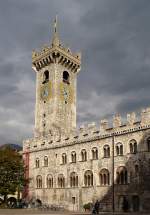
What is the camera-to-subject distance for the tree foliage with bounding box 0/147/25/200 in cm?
5000

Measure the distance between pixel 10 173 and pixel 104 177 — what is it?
1505cm

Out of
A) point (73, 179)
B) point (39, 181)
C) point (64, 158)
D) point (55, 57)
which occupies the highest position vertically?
point (55, 57)

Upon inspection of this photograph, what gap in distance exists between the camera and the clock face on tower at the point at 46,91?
68.4 m

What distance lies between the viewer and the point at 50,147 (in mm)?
57375

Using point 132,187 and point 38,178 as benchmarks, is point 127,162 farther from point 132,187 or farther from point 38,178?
point 38,178

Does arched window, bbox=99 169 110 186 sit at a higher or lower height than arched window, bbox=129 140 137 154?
lower

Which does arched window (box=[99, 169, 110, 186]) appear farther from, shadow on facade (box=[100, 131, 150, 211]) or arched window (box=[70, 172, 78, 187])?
arched window (box=[70, 172, 78, 187])

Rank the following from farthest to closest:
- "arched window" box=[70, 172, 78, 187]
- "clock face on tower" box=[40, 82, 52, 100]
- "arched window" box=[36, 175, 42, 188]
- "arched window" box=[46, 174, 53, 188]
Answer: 1. "clock face on tower" box=[40, 82, 52, 100]
2. "arched window" box=[36, 175, 42, 188]
3. "arched window" box=[46, 174, 53, 188]
4. "arched window" box=[70, 172, 78, 187]

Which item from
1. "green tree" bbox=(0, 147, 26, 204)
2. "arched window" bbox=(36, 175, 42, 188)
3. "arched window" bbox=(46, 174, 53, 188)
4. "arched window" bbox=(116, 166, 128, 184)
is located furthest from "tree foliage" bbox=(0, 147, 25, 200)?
"arched window" bbox=(116, 166, 128, 184)

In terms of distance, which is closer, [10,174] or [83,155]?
[10,174]

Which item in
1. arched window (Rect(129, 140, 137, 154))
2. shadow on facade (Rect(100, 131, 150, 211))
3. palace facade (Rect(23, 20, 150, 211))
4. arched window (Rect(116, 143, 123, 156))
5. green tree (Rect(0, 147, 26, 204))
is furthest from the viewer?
green tree (Rect(0, 147, 26, 204))

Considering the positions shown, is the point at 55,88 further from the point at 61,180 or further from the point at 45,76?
the point at 61,180

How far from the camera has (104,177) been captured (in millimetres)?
47625

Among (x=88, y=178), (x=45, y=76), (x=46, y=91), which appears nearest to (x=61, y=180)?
(x=88, y=178)
